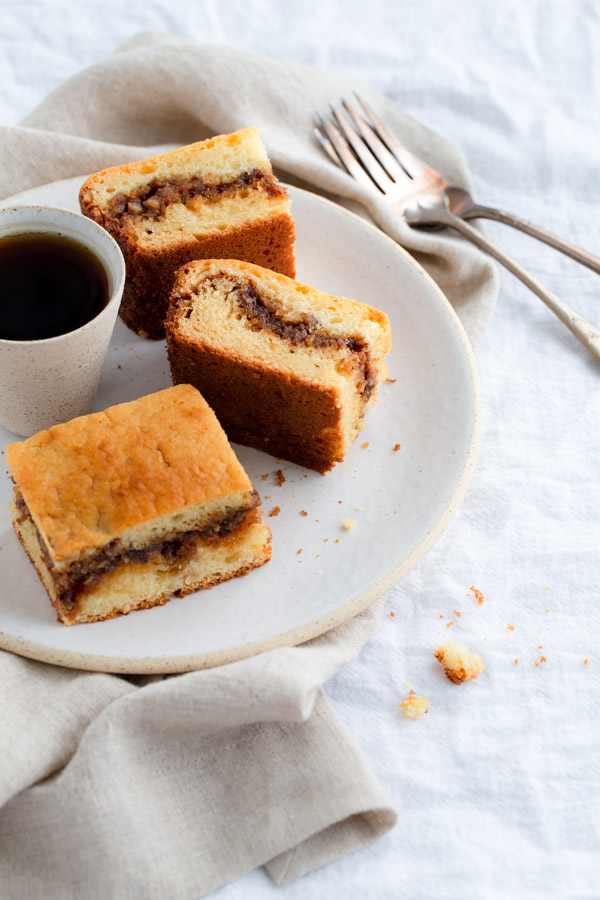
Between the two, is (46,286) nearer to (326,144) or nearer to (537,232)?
(326,144)

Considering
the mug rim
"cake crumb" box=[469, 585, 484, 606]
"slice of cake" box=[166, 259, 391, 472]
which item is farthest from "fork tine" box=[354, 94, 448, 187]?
"cake crumb" box=[469, 585, 484, 606]

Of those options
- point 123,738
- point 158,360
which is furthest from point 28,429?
point 123,738

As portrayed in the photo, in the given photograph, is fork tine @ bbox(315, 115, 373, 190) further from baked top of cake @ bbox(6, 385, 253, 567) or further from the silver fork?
baked top of cake @ bbox(6, 385, 253, 567)

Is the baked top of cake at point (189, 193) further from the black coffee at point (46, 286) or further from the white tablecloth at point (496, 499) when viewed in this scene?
the white tablecloth at point (496, 499)

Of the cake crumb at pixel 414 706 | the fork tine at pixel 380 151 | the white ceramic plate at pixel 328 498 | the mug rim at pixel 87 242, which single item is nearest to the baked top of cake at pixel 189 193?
the mug rim at pixel 87 242

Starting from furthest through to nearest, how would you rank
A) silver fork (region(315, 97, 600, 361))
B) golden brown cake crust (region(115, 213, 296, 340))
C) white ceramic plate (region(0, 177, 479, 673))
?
silver fork (region(315, 97, 600, 361)), golden brown cake crust (region(115, 213, 296, 340)), white ceramic plate (region(0, 177, 479, 673))

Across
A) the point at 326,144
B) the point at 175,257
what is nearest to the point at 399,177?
the point at 326,144
